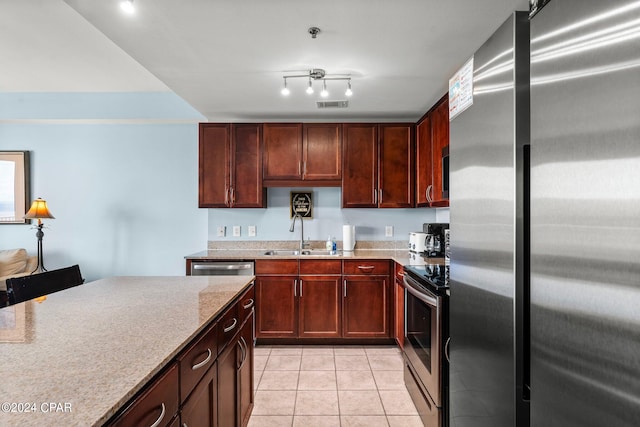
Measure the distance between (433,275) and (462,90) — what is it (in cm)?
123

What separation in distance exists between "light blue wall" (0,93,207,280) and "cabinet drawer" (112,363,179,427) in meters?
3.28

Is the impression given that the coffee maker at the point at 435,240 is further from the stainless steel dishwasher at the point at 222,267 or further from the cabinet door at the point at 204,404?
the cabinet door at the point at 204,404

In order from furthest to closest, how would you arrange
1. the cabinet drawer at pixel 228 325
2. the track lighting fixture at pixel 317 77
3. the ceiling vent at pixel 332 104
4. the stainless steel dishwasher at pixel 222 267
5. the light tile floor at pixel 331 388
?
the stainless steel dishwasher at pixel 222 267 → the ceiling vent at pixel 332 104 → the track lighting fixture at pixel 317 77 → the light tile floor at pixel 331 388 → the cabinet drawer at pixel 228 325

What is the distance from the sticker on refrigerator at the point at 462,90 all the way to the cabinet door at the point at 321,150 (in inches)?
94.8

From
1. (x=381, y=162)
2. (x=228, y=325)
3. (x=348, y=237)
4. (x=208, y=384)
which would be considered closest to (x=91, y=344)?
(x=208, y=384)

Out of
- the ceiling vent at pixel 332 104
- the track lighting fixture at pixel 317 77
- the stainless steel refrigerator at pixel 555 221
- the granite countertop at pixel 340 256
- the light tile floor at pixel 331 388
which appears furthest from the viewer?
the ceiling vent at pixel 332 104

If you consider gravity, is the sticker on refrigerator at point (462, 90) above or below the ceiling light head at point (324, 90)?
below

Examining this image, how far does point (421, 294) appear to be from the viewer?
84.7 inches

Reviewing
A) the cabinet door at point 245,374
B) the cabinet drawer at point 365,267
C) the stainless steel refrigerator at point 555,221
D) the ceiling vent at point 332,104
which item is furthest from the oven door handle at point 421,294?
the ceiling vent at point 332,104

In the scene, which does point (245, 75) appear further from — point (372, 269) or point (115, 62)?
point (372, 269)

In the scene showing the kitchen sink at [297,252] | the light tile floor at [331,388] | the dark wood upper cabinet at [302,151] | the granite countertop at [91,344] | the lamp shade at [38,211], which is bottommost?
the light tile floor at [331,388]

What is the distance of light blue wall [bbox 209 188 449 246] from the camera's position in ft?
13.4

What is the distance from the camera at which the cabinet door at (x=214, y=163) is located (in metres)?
3.76

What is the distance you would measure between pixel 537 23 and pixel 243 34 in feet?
5.64
